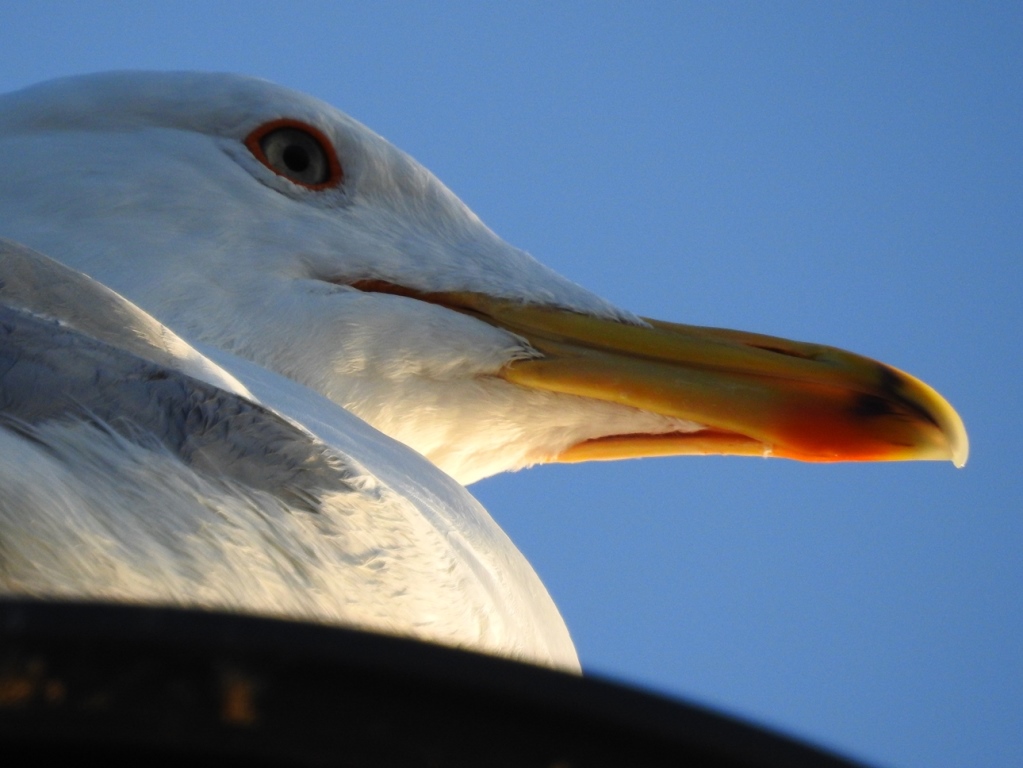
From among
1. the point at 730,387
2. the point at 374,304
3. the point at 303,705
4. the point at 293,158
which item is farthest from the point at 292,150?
the point at 303,705

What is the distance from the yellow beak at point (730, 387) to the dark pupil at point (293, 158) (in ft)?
1.39

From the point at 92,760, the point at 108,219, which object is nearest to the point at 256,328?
the point at 108,219

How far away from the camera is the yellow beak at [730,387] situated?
2930mm

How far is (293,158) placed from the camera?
346 centimetres

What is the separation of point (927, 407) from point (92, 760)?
2600mm

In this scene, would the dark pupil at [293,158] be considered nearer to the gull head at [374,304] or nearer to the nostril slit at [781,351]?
the gull head at [374,304]

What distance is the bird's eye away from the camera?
11.3ft

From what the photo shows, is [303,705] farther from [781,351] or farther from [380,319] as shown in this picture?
[781,351]

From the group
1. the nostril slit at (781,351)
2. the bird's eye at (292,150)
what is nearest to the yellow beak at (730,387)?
the nostril slit at (781,351)

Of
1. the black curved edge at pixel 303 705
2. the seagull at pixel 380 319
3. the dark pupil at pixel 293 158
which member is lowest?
the black curved edge at pixel 303 705

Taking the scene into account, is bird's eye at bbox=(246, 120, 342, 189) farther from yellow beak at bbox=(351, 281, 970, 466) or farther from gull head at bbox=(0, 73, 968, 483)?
yellow beak at bbox=(351, 281, 970, 466)

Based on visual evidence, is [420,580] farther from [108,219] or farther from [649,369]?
[108,219]

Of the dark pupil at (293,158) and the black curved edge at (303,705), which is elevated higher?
the dark pupil at (293,158)

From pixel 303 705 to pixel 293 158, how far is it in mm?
3007
